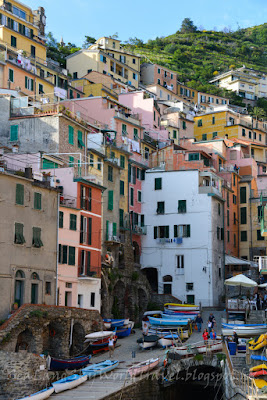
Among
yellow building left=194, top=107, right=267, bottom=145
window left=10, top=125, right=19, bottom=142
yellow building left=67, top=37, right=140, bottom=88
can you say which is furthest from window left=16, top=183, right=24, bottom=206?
yellow building left=67, top=37, right=140, bottom=88

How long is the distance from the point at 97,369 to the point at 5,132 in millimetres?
25694

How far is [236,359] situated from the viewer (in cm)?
3984

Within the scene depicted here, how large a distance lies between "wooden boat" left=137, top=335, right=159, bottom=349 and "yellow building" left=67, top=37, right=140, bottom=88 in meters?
64.5

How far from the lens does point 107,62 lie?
108500 millimetres

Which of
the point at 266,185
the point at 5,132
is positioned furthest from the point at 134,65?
the point at 5,132

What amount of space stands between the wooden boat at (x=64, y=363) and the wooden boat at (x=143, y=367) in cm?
351

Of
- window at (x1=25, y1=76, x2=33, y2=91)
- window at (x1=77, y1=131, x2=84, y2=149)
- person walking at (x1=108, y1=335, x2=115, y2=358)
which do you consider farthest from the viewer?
window at (x1=25, y1=76, x2=33, y2=91)

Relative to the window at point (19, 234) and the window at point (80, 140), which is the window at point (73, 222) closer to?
the window at point (19, 234)

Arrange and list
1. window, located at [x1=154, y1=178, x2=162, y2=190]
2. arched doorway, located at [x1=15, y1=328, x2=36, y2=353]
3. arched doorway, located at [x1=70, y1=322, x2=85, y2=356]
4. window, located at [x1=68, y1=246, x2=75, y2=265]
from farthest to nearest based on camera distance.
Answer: window, located at [x1=154, y1=178, x2=162, y2=190], window, located at [x1=68, y1=246, x2=75, y2=265], arched doorway, located at [x1=70, y1=322, x2=85, y2=356], arched doorway, located at [x1=15, y1=328, x2=36, y2=353]

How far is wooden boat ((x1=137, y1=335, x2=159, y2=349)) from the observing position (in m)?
47.5

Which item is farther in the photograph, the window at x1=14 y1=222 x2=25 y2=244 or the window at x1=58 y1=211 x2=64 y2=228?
the window at x1=58 y1=211 x2=64 y2=228

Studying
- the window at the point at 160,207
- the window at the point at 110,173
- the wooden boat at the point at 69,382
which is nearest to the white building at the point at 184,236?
the window at the point at 160,207

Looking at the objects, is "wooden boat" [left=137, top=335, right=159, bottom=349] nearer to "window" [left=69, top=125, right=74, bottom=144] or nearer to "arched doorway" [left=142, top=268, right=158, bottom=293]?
"window" [left=69, top=125, right=74, bottom=144]

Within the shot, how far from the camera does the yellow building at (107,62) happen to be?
348ft
